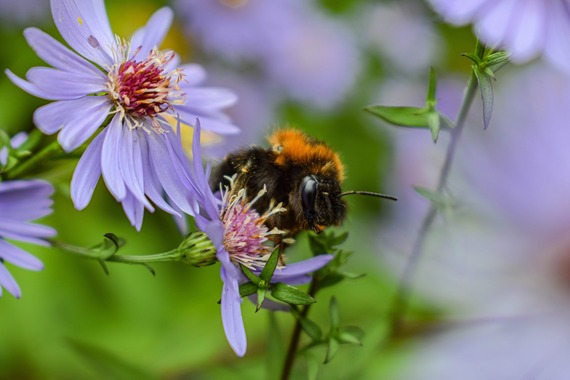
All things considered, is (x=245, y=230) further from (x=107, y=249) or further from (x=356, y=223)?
(x=356, y=223)

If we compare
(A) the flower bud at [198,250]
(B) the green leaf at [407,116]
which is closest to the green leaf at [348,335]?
(A) the flower bud at [198,250]

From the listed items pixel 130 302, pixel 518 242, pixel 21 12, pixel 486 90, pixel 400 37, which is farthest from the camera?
pixel 400 37

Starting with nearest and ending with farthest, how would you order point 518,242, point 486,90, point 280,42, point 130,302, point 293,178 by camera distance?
point 518,242 < point 486,90 < point 293,178 < point 130,302 < point 280,42

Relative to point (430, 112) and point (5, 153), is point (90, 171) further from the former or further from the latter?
point (430, 112)

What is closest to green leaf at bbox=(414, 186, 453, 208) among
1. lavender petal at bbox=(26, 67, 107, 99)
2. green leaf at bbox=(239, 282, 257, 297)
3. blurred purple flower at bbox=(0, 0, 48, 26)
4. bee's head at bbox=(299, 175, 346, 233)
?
bee's head at bbox=(299, 175, 346, 233)

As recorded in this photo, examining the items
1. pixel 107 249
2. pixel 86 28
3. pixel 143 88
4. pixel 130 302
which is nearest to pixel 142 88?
pixel 143 88

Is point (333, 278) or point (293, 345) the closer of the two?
point (333, 278)
